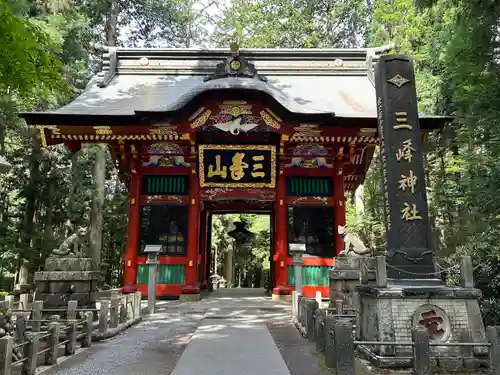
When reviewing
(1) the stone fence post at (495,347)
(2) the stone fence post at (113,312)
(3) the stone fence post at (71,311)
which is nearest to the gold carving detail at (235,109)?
(2) the stone fence post at (113,312)

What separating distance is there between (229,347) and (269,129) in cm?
647

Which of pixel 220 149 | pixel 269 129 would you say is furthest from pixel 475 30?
pixel 220 149

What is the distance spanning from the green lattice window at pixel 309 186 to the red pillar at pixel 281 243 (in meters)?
0.29

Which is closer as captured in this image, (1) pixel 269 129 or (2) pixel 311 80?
(1) pixel 269 129

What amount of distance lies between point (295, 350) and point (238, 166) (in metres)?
7.07

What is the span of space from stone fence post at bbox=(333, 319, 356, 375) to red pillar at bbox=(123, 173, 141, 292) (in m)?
8.12

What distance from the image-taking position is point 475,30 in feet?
24.6

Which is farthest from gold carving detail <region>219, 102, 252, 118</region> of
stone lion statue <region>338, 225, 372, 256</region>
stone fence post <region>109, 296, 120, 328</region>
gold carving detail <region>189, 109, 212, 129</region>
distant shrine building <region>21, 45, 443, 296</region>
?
stone fence post <region>109, 296, 120, 328</region>

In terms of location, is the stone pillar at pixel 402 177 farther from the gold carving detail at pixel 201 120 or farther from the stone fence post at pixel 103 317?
the gold carving detail at pixel 201 120

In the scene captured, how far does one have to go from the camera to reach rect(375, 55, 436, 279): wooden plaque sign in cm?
538

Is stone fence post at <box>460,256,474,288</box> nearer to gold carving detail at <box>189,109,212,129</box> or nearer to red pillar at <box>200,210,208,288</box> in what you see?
gold carving detail at <box>189,109,212,129</box>

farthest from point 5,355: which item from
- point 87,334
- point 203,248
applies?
point 203,248

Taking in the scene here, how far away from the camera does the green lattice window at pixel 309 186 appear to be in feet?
39.5

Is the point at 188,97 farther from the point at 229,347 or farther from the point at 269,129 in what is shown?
the point at 229,347
